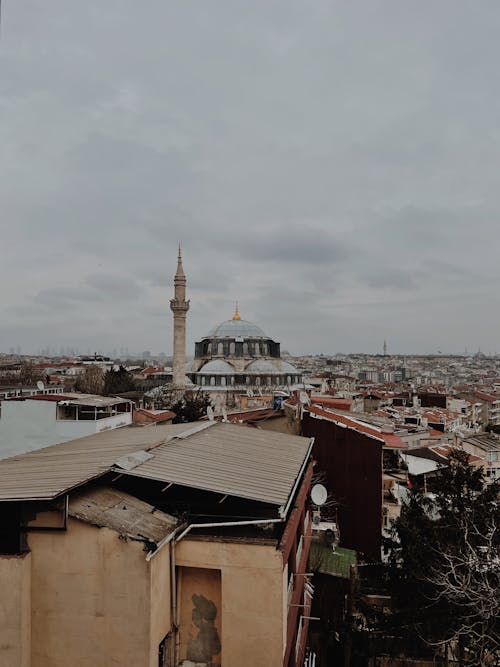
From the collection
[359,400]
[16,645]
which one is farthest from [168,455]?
[359,400]

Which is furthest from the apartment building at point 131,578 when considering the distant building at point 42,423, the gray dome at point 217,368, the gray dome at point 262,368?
the gray dome at point 262,368

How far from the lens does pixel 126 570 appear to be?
13.8 feet

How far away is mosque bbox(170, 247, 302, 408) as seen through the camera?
3797 centimetres

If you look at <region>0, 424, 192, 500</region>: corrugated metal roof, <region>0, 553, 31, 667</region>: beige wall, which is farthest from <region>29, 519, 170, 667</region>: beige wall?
<region>0, 424, 192, 500</region>: corrugated metal roof

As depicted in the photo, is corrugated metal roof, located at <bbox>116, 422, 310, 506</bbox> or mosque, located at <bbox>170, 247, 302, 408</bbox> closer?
corrugated metal roof, located at <bbox>116, 422, 310, 506</bbox>

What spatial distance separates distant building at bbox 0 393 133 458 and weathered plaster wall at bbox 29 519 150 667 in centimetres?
1087

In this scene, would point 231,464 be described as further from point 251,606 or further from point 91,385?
point 91,385

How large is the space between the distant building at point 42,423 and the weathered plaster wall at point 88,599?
1087 centimetres

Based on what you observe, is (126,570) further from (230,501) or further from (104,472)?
(230,501)

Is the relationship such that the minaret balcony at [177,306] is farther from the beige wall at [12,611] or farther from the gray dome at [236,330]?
the beige wall at [12,611]

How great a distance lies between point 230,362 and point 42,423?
1383 inches

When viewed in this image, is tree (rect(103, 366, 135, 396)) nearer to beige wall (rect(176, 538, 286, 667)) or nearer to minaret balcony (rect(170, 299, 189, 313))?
minaret balcony (rect(170, 299, 189, 313))

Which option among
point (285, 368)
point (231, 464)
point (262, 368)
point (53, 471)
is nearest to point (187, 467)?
point (231, 464)

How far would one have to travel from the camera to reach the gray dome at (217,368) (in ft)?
154
